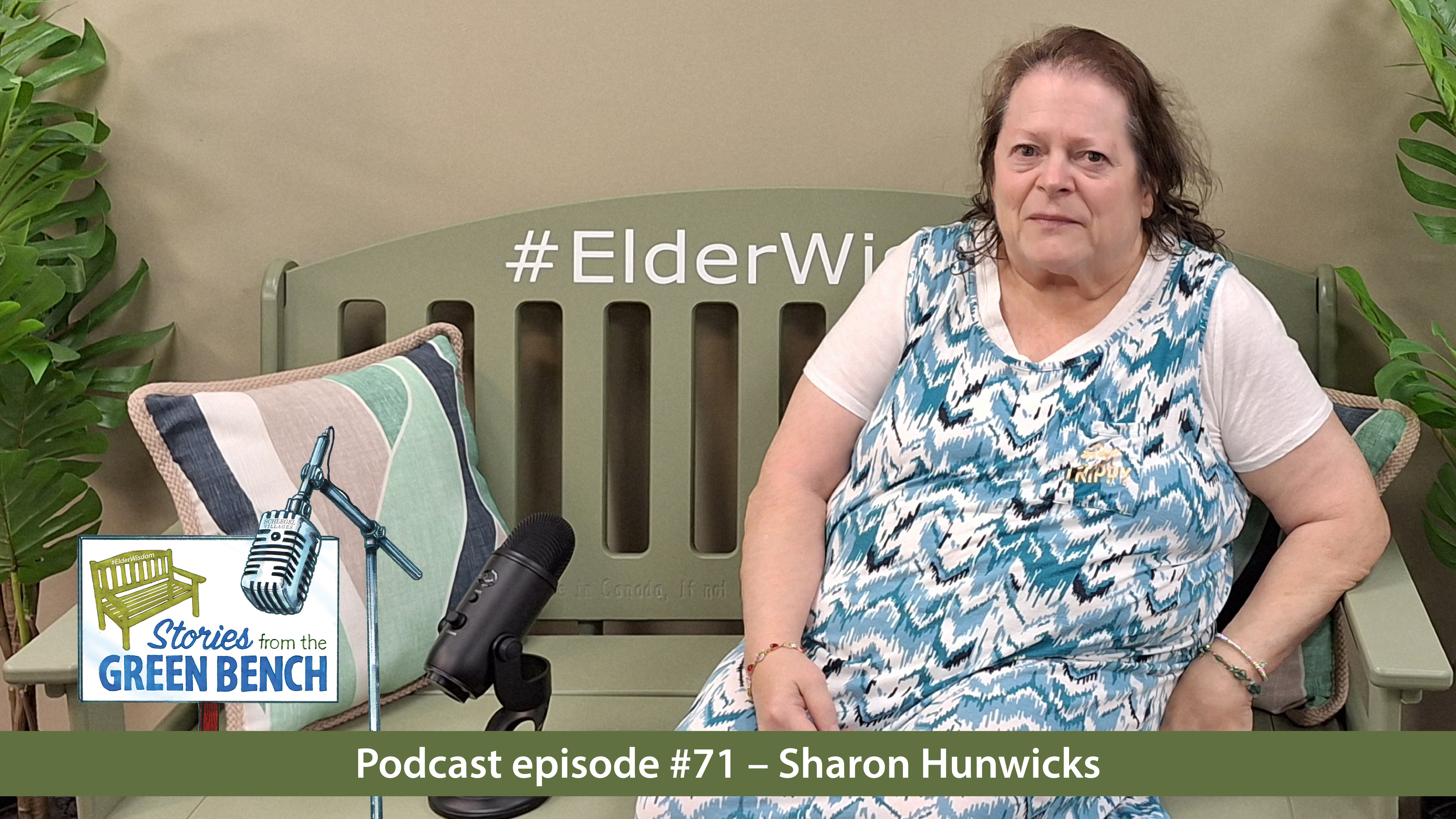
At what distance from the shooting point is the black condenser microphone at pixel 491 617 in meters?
1.06

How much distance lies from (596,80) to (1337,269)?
3.43ft

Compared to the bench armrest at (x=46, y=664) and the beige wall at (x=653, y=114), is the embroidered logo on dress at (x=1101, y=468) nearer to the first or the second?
the beige wall at (x=653, y=114)

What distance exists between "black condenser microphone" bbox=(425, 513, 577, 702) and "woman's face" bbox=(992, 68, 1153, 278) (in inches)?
→ 27.1

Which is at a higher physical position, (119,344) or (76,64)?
(76,64)

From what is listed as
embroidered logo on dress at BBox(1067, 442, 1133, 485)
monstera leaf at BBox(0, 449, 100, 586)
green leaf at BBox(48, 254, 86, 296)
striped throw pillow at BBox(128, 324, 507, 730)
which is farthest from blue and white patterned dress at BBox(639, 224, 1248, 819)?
green leaf at BBox(48, 254, 86, 296)

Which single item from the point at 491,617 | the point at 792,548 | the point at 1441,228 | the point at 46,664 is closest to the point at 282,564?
the point at 491,617

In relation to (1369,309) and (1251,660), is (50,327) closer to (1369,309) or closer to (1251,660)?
(1251,660)

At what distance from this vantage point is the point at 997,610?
1.38m

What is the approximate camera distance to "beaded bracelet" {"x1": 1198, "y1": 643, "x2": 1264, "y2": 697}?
140 cm

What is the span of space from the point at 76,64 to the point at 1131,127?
1414 mm

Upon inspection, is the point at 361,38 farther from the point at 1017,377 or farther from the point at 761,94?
the point at 1017,377

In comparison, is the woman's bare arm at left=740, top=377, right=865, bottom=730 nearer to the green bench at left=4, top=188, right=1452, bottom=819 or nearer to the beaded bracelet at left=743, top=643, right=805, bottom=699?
the beaded bracelet at left=743, top=643, right=805, bottom=699

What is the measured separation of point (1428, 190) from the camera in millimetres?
1719

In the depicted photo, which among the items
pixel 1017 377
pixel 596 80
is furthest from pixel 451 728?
pixel 596 80
